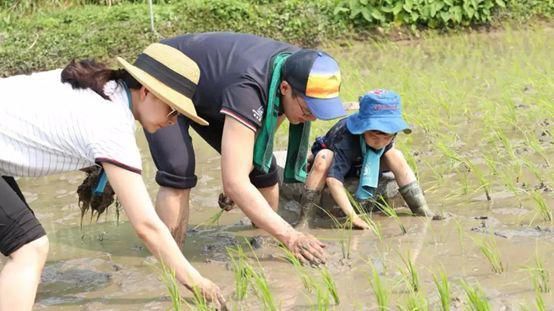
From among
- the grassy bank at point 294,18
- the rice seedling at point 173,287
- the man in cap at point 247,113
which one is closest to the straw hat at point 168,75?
the man in cap at point 247,113

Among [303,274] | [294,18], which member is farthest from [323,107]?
[294,18]

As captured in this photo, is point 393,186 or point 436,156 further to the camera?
point 436,156

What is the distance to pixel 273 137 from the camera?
374 centimetres

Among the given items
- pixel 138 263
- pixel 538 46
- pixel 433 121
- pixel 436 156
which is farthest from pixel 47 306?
pixel 538 46

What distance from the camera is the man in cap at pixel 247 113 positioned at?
345 centimetres

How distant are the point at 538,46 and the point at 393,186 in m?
4.77

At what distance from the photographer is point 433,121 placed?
5582 millimetres

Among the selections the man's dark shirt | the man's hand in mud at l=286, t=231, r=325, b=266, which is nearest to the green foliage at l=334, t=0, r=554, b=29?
the man's dark shirt

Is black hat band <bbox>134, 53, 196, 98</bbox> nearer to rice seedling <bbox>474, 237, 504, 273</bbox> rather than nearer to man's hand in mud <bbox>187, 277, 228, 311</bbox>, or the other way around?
man's hand in mud <bbox>187, 277, 228, 311</bbox>

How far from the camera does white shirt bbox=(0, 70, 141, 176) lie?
281cm

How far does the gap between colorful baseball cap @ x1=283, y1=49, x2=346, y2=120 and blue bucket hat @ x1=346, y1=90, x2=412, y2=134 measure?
0.55 meters

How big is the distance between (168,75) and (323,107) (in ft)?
2.62

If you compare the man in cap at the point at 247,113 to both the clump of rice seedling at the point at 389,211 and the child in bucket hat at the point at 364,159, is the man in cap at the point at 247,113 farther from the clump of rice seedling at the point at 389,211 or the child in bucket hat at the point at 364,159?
the clump of rice seedling at the point at 389,211

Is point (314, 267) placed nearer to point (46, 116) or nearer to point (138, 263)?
point (138, 263)
